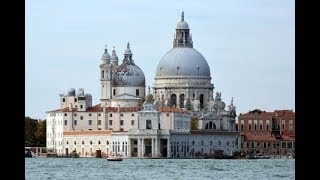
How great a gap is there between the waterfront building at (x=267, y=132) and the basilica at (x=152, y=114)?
6.53 m

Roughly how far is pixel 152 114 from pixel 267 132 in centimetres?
2683

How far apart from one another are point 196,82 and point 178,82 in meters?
1.79

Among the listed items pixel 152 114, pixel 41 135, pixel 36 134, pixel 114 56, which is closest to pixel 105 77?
pixel 114 56

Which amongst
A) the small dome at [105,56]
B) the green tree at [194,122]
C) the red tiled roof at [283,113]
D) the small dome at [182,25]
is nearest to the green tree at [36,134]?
the small dome at [105,56]

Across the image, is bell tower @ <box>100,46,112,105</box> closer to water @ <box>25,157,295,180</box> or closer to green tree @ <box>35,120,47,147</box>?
green tree @ <box>35,120,47,147</box>

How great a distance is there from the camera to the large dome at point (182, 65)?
112 metres

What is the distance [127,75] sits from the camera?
113 m

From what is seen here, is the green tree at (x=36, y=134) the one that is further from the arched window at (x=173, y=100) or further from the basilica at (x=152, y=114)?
the arched window at (x=173, y=100)

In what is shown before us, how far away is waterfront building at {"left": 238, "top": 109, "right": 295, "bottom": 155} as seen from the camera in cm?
12000

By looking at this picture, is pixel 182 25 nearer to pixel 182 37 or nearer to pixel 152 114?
pixel 182 37
